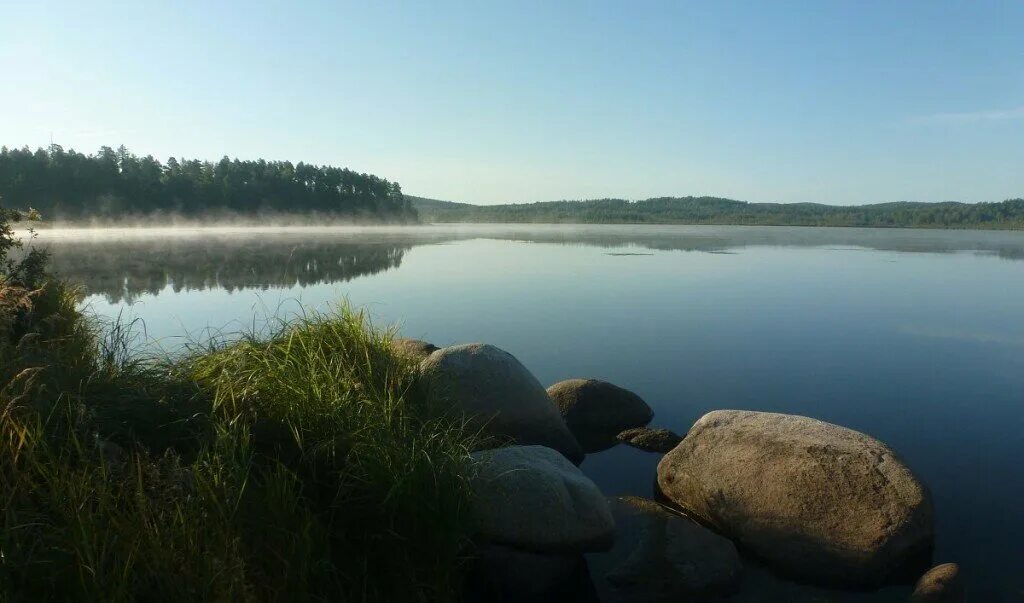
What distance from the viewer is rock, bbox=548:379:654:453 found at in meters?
9.32

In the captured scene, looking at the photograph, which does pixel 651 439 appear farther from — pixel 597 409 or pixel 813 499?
pixel 813 499

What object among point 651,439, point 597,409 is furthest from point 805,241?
point 651,439

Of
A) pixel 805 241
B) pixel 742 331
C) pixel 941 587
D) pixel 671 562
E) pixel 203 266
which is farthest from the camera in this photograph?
pixel 805 241

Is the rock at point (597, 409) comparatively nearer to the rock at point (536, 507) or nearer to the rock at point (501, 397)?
the rock at point (501, 397)

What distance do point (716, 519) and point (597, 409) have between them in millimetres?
3188

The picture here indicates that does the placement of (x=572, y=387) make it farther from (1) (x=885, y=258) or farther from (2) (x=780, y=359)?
(1) (x=885, y=258)

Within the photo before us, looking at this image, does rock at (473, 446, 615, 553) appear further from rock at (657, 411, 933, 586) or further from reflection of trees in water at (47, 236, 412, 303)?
reflection of trees in water at (47, 236, 412, 303)

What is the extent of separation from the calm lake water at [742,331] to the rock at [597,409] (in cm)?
47

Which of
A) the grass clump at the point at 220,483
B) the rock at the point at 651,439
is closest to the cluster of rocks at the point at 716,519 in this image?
the grass clump at the point at 220,483

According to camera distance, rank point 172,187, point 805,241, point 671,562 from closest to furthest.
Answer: point 671,562 → point 805,241 → point 172,187

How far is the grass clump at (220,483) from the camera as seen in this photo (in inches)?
145

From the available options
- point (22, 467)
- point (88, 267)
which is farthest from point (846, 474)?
point (88, 267)

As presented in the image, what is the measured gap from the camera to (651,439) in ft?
28.5

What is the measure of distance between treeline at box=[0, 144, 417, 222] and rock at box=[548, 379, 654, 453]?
65387 mm
